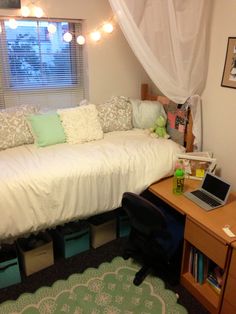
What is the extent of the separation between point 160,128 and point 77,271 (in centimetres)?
152

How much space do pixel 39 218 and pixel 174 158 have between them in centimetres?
122

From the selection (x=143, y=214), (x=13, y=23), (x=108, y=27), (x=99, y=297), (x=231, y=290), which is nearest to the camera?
(x=231, y=290)

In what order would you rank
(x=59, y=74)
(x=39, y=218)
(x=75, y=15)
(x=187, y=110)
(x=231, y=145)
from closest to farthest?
(x=39, y=218) → (x=231, y=145) → (x=187, y=110) → (x=75, y=15) → (x=59, y=74)

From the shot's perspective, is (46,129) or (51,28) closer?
(46,129)

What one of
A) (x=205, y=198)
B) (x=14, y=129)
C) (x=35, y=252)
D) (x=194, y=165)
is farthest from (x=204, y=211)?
(x=14, y=129)

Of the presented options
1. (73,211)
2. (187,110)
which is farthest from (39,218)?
(187,110)

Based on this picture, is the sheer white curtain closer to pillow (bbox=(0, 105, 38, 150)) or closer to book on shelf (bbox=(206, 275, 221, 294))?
pillow (bbox=(0, 105, 38, 150))

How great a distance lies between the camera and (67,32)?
2918 millimetres

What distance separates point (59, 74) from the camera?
3084 millimetres

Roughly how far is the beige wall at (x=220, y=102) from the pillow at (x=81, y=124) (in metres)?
1.03

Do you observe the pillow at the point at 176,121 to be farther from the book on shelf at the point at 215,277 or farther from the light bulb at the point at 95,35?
the book on shelf at the point at 215,277

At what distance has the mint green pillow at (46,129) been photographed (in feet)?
8.21

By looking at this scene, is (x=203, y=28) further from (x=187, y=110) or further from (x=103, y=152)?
(x=103, y=152)

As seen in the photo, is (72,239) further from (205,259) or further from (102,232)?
(205,259)
